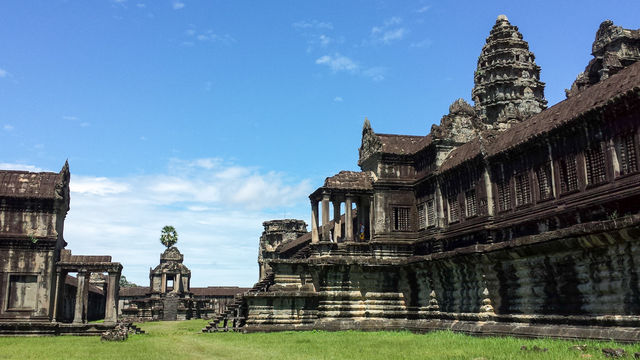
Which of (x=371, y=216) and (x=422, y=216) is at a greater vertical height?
(x=371, y=216)

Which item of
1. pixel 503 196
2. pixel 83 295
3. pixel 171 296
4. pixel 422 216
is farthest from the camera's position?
pixel 171 296

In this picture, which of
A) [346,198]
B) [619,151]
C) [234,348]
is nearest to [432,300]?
[346,198]

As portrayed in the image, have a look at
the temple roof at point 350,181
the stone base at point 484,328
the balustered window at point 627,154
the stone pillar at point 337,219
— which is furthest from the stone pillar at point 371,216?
the balustered window at point 627,154

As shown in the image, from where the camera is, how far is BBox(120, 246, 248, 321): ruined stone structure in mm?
72062

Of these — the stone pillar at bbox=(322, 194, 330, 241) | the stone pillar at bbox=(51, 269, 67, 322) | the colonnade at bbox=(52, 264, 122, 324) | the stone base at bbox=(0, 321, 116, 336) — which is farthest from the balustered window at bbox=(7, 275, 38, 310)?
the stone pillar at bbox=(322, 194, 330, 241)

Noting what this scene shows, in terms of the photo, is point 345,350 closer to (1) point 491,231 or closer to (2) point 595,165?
(1) point 491,231

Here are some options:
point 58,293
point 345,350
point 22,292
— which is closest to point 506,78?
point 345,350

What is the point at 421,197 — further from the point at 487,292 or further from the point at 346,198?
the point at 487,292

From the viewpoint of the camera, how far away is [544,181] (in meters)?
22.2

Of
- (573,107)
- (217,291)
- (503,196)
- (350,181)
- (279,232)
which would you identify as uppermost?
(279,232)

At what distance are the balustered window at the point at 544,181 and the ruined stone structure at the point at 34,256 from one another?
90.6 ft

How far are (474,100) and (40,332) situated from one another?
42786 millimetres

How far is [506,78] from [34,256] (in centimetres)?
4292

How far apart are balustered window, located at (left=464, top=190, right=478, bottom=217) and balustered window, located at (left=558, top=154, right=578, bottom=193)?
6.01m
